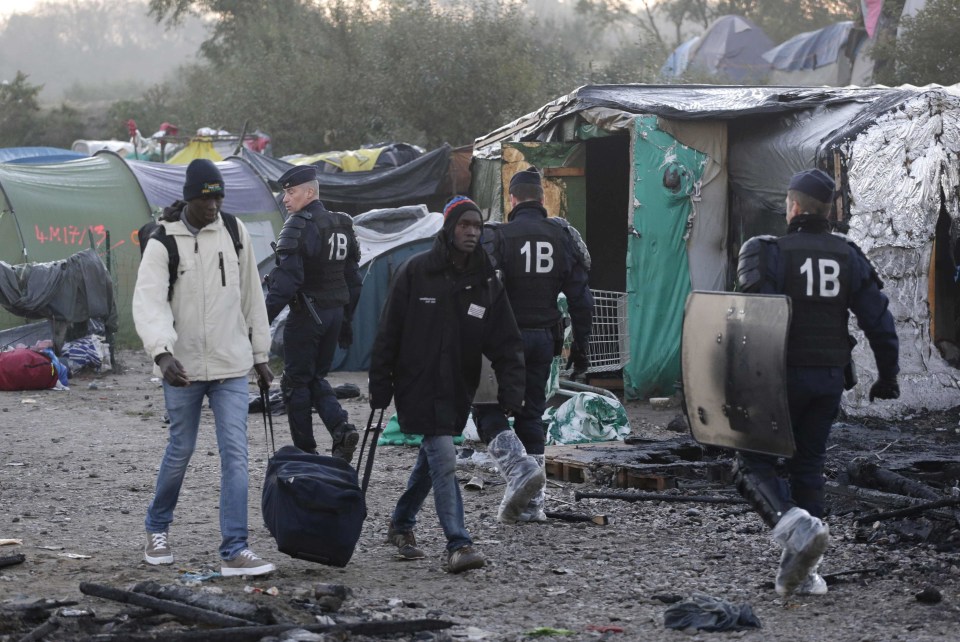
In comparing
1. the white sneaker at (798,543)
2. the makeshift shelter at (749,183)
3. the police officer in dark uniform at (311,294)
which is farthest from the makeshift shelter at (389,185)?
the white sneaker at (798,543)

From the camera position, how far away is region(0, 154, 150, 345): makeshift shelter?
1670cm

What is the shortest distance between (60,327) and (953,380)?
32.0ft

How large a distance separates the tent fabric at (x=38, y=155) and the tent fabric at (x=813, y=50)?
1666 centimetres

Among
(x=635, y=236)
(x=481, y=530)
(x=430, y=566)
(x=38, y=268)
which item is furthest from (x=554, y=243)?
(x=38, y=268)

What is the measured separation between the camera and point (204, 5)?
38875 millimetres

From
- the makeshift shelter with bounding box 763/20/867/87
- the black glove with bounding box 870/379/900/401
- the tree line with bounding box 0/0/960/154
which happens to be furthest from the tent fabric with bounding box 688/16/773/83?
the black glove with bounding box 870/379/900/401

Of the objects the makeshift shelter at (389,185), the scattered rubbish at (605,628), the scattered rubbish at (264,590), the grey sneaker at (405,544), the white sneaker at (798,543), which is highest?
the makeshift shelter at (389,185)

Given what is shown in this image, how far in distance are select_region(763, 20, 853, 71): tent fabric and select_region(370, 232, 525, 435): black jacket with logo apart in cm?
2407

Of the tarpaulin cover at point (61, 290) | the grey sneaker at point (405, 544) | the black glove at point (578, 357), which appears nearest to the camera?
the grey sneaker at point (405, 544)

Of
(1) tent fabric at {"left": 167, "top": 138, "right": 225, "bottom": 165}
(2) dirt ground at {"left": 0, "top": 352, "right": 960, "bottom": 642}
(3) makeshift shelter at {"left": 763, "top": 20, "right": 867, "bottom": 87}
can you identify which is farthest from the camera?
(3) makeshift shelter at {"left": 763, "top": 20, "right": 867, "bottom": 87}

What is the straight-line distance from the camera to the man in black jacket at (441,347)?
557 centimetres

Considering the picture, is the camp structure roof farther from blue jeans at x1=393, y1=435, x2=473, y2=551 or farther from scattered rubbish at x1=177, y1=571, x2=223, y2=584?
scattered rubbish at x1=177, y1=571, x2=223, y2=584

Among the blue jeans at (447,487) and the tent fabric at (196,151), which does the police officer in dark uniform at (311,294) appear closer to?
the blue jeans at (447,487)

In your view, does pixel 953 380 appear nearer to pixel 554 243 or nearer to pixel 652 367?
pixel 652 367
